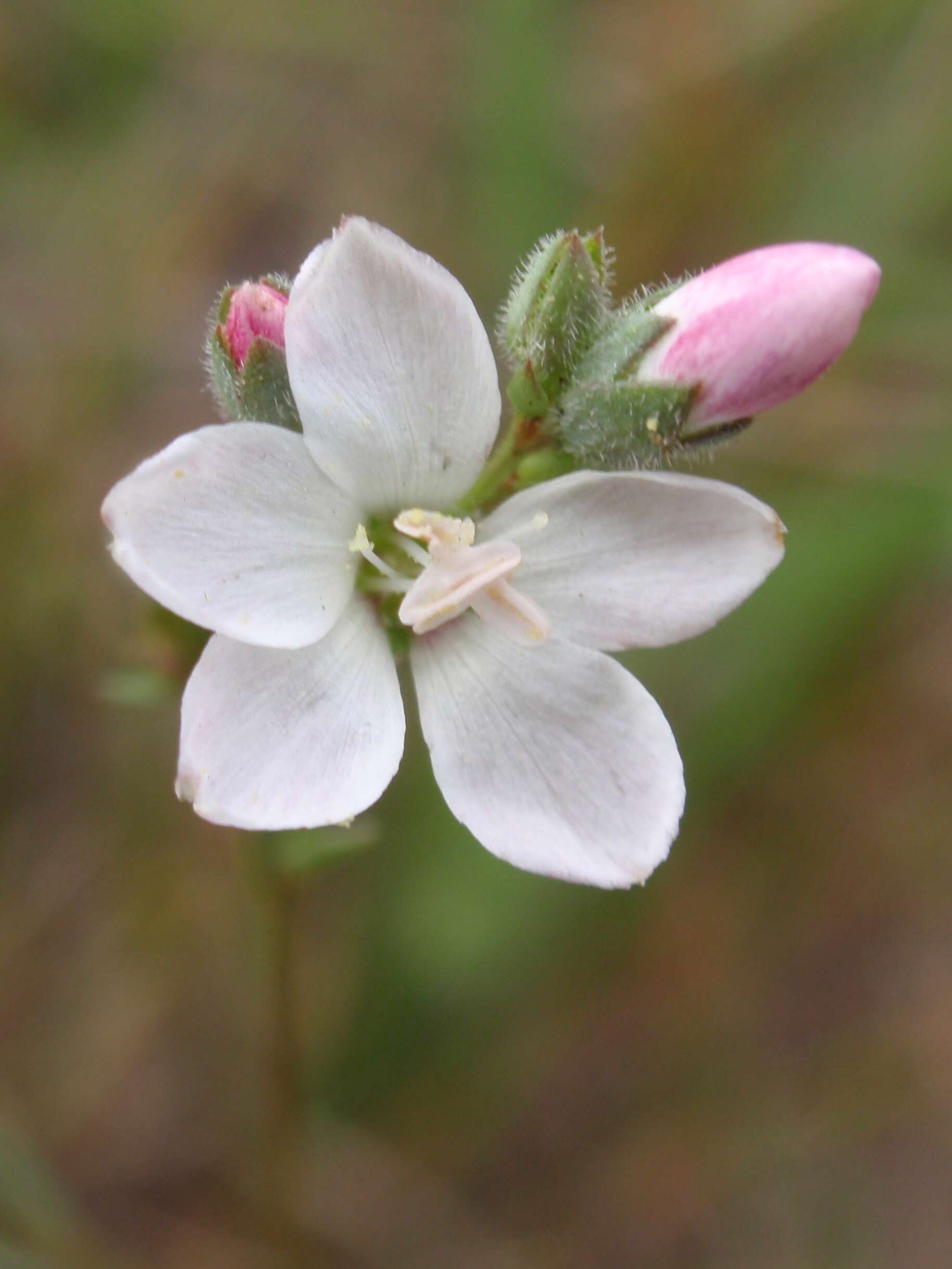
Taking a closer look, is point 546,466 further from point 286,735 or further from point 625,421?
point 286,735

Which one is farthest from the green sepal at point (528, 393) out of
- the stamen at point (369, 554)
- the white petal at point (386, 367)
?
the stamen at point (369, 554)

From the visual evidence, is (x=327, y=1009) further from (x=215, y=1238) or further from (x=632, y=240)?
(x=632, y=240)

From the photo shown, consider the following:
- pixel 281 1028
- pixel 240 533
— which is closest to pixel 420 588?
pixel 240 533

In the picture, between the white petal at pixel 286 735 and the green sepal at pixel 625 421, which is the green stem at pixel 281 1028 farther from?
the green sepal at pixel 625 421

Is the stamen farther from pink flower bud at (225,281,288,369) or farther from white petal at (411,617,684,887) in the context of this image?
pink flower bud at (225,281,288,369)

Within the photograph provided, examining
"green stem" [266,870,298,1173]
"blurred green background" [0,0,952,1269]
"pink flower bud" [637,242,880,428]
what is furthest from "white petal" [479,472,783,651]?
"blurred green background" [0,0,952,1269]
